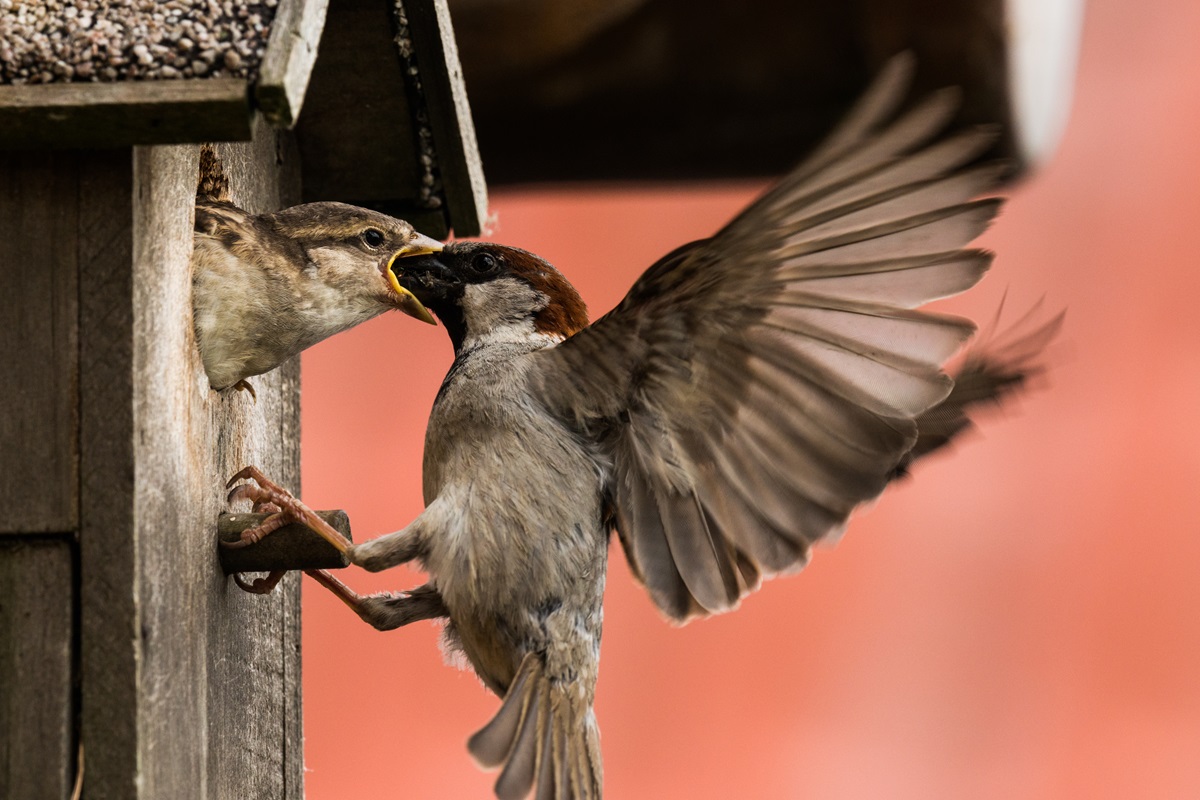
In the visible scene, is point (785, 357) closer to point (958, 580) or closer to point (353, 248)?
point (353, 248)

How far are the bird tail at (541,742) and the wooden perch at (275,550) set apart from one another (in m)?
0.30

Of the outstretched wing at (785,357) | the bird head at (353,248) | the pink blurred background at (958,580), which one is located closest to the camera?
the outstretched wing at (785,357)

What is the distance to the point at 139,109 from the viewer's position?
1.37 m

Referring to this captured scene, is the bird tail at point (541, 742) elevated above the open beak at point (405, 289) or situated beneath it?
situated beneath

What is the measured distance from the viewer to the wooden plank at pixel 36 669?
1.46 metres

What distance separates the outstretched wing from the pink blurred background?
1996 millimetres

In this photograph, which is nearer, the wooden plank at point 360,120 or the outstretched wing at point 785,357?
the outstretched wing at point 785,357

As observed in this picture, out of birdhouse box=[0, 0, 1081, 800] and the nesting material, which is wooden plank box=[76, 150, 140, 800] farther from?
the nesting material

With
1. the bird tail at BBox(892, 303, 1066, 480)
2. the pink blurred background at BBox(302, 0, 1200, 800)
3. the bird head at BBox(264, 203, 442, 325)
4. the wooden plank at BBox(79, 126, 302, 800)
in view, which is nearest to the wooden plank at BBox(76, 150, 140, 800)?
the wooden plank at BBox(79, 126, 302, 800)

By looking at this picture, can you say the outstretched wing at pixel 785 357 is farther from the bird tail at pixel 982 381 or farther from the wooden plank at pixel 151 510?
the wooden plank at pixel 151 510

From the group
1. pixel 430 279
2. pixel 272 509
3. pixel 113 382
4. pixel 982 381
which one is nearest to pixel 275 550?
pixel 272 509

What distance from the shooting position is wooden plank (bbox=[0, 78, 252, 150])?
1.36m

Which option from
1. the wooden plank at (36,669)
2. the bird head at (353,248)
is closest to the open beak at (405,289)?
the bird head at (353,248)

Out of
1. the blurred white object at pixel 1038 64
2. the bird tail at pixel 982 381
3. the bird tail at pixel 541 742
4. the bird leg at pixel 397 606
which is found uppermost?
the blurred white object at pixel 1038 64
